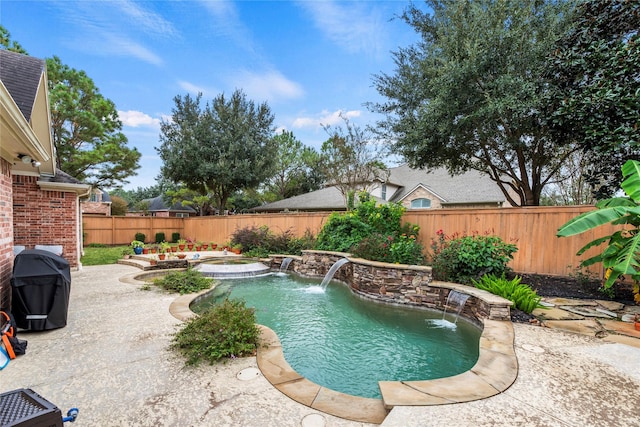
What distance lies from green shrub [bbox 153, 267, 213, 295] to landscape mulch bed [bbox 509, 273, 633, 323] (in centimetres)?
655

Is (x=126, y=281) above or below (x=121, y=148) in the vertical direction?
below

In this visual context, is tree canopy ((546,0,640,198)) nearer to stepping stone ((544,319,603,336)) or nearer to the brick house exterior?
stepping stone ((544,319,603,336))

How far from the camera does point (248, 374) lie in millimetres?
2986

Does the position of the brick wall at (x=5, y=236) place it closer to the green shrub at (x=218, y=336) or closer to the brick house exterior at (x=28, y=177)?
the brick house exterior at (x=28, y=177)

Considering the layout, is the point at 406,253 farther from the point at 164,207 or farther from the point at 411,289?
the point at 164,207

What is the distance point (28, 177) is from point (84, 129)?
12.2 m

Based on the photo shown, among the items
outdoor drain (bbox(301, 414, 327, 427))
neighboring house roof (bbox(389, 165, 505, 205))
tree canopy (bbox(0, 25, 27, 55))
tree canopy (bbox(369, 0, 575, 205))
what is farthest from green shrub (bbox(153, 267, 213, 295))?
tree canopy (bbox(0, 25, 27, 55))

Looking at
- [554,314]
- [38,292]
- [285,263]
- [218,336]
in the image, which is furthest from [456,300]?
[38,292]

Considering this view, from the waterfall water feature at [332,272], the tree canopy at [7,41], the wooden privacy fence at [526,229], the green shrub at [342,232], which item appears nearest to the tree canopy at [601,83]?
the wooden privacy fence at [526,229]

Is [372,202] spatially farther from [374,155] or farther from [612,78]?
[374,155]

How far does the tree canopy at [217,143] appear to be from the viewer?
1880cm

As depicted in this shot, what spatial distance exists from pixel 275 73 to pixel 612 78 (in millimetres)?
10785

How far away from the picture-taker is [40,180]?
819cm

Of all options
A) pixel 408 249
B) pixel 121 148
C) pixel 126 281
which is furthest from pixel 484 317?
pixel 121 148
